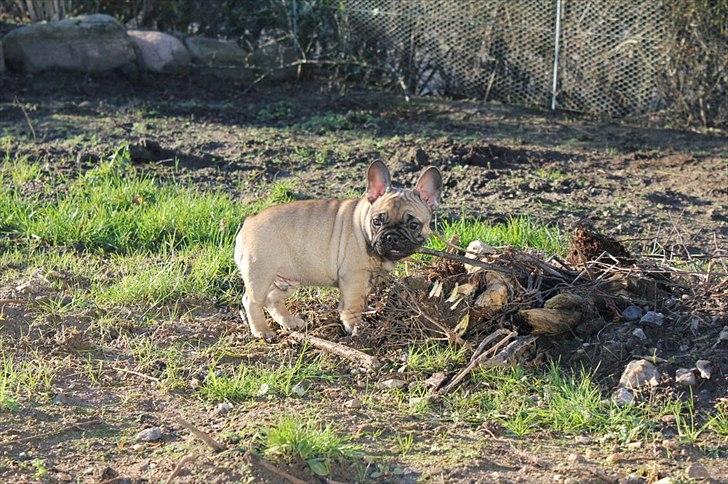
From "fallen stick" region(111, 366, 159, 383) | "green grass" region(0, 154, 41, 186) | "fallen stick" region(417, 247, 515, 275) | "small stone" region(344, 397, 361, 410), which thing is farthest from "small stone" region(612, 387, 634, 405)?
"green grass" region(0, 154, 41, 186)

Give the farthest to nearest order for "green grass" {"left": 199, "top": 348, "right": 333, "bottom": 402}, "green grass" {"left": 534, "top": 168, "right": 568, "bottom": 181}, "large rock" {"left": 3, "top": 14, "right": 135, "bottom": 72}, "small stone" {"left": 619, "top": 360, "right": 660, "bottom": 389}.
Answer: "large rock" {"left": 3, "top": 14, "right": 135, "bottom": 72}
"green grass" {"left": 534, "top": 168, "right": 568, "bottom": 181}
"green grass" {"left": 199, "top": 348, "right": 333, "bottom": 402}
"small stone" {"left": 619, "top": 360, "right": 660, "bottom": 389}

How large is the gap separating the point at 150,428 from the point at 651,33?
361 inches

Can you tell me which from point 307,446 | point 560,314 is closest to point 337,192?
point 560,314

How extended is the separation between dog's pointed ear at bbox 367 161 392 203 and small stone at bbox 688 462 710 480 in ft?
7.98

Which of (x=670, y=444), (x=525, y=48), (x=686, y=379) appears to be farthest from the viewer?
(x=525, y=48)

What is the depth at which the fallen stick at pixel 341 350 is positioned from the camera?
20.3ft

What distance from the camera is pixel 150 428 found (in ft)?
17.7

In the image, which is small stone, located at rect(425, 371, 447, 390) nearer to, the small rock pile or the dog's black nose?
the dog's black nose

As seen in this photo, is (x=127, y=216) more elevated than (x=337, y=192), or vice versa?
(x=127, y=216)

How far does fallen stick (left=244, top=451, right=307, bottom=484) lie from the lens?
4.81 m

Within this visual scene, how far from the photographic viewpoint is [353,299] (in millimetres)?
6547

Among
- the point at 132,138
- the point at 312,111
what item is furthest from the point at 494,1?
the point at 132,138

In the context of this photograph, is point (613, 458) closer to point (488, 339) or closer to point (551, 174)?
point (488, 339)

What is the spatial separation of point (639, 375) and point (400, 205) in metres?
1.64
